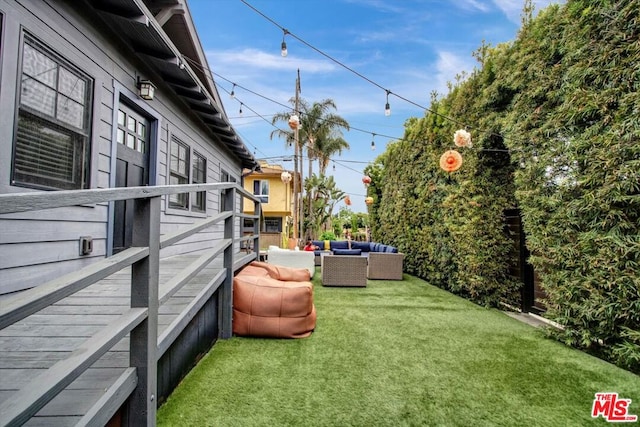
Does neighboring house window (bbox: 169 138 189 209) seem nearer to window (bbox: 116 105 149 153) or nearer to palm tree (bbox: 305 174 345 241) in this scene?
window (bbox: 116 105 149 153)

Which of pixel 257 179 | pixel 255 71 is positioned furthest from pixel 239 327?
pixel 257 179

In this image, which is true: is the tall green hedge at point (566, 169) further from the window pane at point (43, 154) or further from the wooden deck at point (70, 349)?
the window pane at point (43, 154)

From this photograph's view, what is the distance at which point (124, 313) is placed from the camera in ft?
4.97

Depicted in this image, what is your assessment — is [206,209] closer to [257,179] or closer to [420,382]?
[420,382]

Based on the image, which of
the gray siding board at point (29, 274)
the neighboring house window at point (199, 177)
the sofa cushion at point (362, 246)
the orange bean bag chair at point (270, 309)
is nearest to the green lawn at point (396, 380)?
the orange bean bag chair at point (270, 309)

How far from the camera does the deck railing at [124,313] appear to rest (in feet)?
2.70

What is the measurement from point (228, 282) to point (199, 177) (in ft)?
12.5

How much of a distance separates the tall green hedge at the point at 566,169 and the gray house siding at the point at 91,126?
4702 mm

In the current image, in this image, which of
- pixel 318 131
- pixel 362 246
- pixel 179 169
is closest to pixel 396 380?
pixel 179 169

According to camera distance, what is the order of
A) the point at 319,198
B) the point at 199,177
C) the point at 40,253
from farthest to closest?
the point at 319,198
the point at 199,177
the point at 40,253

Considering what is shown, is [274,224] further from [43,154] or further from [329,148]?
[43,154]

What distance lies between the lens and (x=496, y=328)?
393 centimetres

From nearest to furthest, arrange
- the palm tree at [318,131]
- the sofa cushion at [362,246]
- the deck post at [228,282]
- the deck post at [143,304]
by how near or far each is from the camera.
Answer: the deck post at [143,304], the deck post at [228,282], the sofa cushion at [362,246], the palm tree at [318,131]

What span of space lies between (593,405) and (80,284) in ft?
10.1
